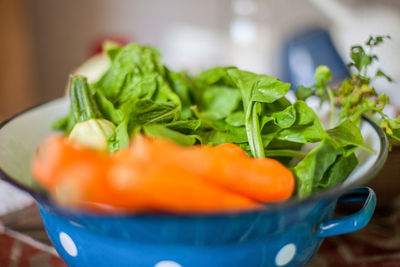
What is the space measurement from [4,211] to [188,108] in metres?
0.36

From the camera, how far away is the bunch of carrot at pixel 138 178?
30cm

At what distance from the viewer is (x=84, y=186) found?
0.97 feet

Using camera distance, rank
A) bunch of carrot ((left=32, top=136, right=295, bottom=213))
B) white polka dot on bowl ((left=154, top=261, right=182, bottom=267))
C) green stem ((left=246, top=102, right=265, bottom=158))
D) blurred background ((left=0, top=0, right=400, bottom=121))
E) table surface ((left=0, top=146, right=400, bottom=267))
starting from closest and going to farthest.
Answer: bunch of carrot ((left=32, top=136, right=295, bottom=213)) → white polka dot on bowl ((left=154, top=261, right=182, bottom=267)) → green stem ((left=246, top=102, right=265, bottom=158)) → table surface ((left=0, top=146, right=400, bottom=267)) → blurred background ((left=0, top=0, right=400, bottom=121))

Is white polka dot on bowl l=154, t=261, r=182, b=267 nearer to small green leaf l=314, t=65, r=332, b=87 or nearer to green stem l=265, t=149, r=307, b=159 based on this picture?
green stem l=265, t=149, r=307, b=159

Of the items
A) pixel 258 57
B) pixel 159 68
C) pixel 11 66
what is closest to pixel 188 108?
pixel 159 68

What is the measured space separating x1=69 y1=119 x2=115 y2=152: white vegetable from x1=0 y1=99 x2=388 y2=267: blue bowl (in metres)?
0.07

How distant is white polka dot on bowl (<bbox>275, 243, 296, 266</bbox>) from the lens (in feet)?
1.42

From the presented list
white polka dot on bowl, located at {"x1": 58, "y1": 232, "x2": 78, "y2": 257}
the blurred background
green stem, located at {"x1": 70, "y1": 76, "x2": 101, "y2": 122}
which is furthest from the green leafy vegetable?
the blurred background

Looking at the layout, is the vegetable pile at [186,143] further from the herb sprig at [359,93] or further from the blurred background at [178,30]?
the blurred background at [178,30]

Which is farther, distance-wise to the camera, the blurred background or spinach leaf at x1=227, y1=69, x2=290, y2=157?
the blurred background

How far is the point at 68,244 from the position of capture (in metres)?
0.45

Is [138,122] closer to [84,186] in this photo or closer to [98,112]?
[98,112]

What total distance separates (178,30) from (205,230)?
2149 millimetres

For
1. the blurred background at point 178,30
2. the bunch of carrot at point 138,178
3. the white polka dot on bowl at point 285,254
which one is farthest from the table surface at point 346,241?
the blurred background at point 178,30
